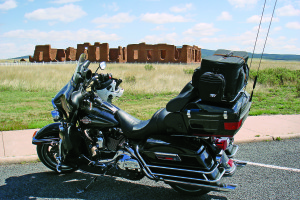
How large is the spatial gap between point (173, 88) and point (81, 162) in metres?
11.1

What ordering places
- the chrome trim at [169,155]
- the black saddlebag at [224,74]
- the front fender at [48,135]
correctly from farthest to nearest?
the front fender at [48,135] → the chrome trim at [169,155] → the black saddlebag at [224,74]

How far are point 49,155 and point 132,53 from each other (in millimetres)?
59070

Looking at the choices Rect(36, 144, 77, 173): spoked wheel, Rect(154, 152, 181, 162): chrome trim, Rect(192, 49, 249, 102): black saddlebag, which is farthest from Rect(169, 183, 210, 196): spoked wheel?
Rect(36, 144, 77, 173): spoked wheel

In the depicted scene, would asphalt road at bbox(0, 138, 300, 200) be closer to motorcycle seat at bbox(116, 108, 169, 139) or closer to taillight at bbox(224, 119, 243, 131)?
motorcycle seat at bbox(116, 108, 169, 139)

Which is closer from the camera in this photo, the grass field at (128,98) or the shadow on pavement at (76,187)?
the shadow on pavement at (76,187)

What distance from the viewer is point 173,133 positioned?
11.1ft

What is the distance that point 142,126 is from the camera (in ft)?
11.8

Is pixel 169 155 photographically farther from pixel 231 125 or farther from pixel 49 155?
pixel 49 155

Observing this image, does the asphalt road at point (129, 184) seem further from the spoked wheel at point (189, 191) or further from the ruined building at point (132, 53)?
the ruined building at point (132, 53)

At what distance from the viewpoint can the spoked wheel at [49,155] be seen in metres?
4.39

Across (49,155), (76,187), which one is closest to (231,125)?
(76,187)

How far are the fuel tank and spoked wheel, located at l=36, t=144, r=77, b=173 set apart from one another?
2.87 ft

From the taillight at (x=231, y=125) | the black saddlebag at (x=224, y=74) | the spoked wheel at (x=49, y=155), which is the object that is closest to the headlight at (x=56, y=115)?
the spoked wheel at (x=49, y=155)

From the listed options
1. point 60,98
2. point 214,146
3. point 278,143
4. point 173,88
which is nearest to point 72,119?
point 60,98
